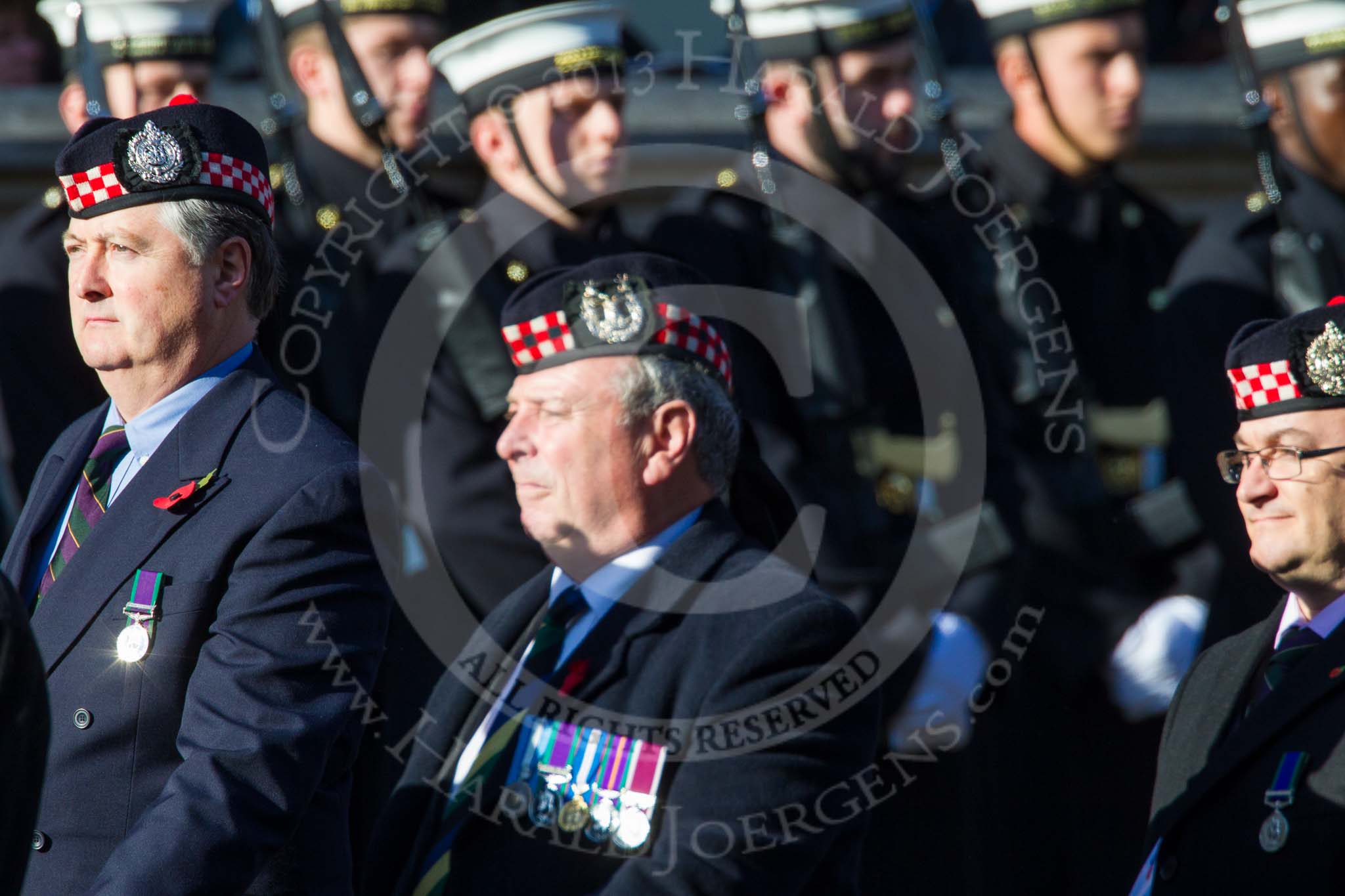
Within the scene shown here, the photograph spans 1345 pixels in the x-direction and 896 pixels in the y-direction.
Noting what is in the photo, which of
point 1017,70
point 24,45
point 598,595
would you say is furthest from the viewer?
point 24,45

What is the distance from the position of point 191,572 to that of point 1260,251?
11.5ft

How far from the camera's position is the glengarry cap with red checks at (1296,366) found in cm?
376

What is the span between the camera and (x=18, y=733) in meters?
2.63

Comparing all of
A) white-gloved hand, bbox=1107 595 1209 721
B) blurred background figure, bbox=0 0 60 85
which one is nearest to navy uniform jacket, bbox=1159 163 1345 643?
white-gloved hand, bbox=1107 595 1209 721

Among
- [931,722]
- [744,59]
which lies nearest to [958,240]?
[744,59]

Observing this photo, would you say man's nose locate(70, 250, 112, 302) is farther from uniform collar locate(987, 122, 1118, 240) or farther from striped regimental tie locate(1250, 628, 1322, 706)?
uniform collar locate(987, 122, 1118, 240)

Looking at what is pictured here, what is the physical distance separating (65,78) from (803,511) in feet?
8.28

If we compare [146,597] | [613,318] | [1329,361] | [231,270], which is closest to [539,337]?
[613,318]

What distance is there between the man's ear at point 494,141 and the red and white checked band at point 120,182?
2082 millimetres

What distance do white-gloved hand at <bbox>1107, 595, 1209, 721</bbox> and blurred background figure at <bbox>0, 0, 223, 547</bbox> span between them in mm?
2881

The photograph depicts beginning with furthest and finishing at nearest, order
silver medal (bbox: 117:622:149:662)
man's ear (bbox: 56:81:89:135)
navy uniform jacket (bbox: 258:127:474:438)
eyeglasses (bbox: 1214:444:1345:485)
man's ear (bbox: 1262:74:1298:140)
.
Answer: man's ear (bbox: 1262:74:1298:140) < man's ear (bbox: 56:81:89:135) < navy uniform jacket (bbox: 258:127:474:438) < eyeglasses (bbox: 1214:444:1345:485) < silver medal (bbox: 117:622:149:662)

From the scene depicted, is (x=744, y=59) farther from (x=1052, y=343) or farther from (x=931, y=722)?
(x=931, y=722)

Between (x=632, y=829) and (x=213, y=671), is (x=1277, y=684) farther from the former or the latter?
(x=213, y=671)

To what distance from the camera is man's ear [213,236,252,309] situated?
3.40 m
